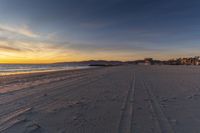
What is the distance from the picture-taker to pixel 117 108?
5.60 metres

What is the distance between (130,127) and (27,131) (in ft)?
7.60

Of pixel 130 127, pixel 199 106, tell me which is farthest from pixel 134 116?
pixel 199 106

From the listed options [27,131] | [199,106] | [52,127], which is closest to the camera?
[27,131]

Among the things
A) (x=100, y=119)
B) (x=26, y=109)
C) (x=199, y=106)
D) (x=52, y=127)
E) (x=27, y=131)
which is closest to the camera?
(x=27, y=131)

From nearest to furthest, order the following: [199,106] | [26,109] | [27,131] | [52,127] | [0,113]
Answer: [27,131] < [52,127] < [0,113] < [26,109] < [199,106]

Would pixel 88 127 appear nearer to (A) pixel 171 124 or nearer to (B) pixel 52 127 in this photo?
(B) pixel 52 127

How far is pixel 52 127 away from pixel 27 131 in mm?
545

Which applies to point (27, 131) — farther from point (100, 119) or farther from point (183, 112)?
point (183, 112)

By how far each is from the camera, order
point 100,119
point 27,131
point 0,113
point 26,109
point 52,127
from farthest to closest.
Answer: point 26,109 < point 0,113 < point 100,119 < point 52,127 < point 27,131

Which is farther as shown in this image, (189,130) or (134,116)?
(134,116)

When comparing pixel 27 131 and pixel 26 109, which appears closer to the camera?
pixel 27 131

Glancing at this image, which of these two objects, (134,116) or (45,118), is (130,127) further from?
(45,118)

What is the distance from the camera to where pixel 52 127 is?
4.03 m

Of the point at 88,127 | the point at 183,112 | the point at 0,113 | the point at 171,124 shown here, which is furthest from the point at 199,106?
the point at 0,113
